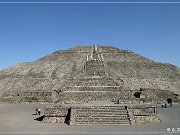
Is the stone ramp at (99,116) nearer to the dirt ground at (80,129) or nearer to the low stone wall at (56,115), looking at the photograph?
the low stone wall at (56,115)

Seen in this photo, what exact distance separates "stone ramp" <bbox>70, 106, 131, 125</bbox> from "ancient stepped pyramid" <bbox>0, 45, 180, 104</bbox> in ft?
38.3

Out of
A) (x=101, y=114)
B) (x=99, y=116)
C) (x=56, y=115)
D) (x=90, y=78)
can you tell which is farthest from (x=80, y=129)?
(x=90, y=78)

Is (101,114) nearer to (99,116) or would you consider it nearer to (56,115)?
(99,116)

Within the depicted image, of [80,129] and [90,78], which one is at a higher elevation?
[90,78]

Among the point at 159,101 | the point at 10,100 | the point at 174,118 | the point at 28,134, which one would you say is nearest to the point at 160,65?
the point at 159,101

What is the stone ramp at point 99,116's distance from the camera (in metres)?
24.3

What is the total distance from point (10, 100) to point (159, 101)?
63.6 ft

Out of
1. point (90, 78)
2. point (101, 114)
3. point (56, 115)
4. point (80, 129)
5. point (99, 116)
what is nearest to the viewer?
point (80, 129)

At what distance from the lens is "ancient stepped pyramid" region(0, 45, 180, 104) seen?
4347 cm

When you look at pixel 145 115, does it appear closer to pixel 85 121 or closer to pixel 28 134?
pixel 85 121

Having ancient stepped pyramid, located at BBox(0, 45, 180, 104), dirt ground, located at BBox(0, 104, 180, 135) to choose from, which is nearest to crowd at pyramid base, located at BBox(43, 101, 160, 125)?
dirt ground, located at BBox(0, 104, 180, 135)

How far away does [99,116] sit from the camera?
2512 centimetres

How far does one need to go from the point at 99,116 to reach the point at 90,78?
941 inches

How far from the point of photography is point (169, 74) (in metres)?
56.6
